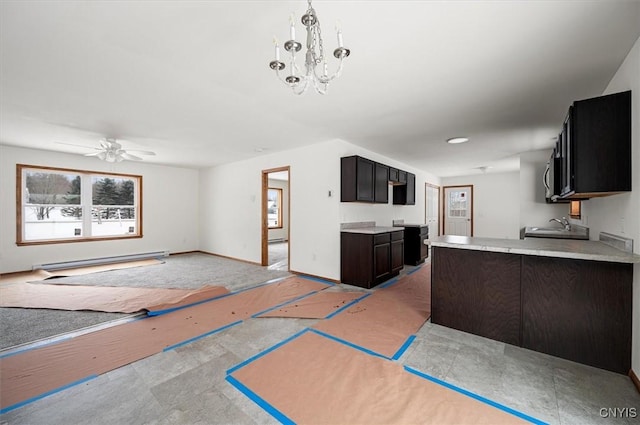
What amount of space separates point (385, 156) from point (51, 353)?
5.96m

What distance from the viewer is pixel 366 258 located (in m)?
4.27

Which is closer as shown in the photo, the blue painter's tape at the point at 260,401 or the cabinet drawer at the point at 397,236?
the blue painter's tape at the point at 260,401

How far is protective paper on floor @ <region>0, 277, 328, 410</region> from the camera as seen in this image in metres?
1.97

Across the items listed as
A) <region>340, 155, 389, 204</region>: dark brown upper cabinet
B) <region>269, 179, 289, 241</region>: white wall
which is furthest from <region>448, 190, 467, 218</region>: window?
<region>269, 179, 289, 241</region>: white wall

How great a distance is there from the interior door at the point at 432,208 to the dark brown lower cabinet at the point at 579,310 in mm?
5995

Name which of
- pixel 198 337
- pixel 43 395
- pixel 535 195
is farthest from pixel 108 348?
pixel 535 195

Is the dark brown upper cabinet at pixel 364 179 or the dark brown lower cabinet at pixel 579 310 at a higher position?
the dark brown upper cabinet at pixel 364 179

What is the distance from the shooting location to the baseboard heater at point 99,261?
5489 millimetres

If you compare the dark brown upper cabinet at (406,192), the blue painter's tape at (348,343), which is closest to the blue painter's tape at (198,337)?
the blue painter's tape at (348,343)

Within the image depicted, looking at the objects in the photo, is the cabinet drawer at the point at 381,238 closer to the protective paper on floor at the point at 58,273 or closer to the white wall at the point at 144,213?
the protective paper on floor at the point at 58,273

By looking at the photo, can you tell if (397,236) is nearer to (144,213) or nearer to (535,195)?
(535,195)

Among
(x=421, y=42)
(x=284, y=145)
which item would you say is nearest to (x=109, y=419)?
(x=421, y=42)

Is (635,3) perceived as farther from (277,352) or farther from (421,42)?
(277,352)

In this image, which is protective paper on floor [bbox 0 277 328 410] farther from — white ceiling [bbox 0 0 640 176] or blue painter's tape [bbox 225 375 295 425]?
white ceiling [bbox 0 0 640 176]
